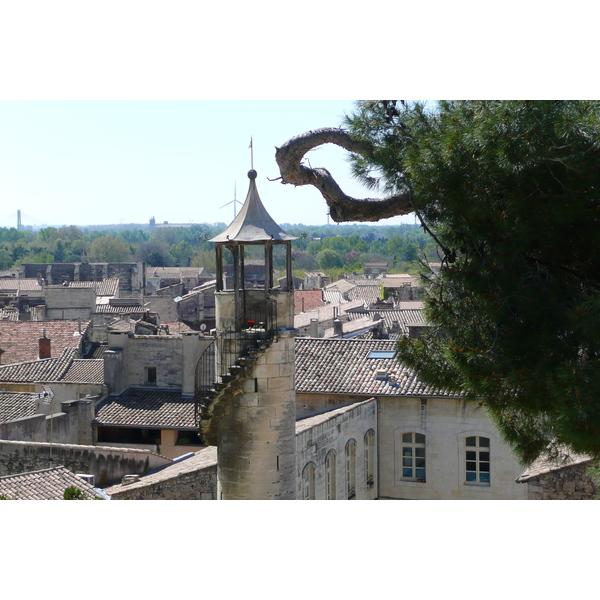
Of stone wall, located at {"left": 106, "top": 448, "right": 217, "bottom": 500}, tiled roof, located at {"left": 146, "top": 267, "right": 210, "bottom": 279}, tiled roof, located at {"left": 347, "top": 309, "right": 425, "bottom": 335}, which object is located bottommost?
stone wall, located at {"left": 106, "top": 448, "right": 217, "bottom": 500}

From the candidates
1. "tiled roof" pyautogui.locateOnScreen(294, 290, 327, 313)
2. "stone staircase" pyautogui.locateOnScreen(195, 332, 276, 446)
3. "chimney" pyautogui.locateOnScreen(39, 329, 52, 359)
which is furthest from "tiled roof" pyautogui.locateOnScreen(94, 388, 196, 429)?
"tiled roof" pyautogui.locateOnScreen(294, 290, 327, 313)

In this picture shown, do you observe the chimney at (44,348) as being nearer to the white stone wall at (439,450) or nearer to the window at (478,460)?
the white stone wall at (439,450)

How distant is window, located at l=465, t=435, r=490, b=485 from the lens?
70.3 ft

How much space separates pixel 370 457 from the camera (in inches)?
846

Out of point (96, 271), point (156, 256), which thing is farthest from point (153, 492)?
point (156, 256)

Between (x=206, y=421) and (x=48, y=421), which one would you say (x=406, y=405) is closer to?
(x=48, y=421)

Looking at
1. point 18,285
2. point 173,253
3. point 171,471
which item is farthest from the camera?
point 173,253

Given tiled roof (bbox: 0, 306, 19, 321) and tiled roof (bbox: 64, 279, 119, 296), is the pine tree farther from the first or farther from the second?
tiled roof (bbox: 64, 279, 119, 296)

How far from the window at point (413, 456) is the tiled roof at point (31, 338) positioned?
1349cm

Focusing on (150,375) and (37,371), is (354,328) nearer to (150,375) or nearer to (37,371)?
(150,375)

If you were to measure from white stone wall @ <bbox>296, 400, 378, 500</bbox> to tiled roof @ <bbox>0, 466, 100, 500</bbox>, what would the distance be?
3600 mm

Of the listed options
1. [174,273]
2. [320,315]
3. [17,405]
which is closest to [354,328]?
[320,315]

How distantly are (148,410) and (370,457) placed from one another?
22.7 ft

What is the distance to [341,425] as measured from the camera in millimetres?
19344
